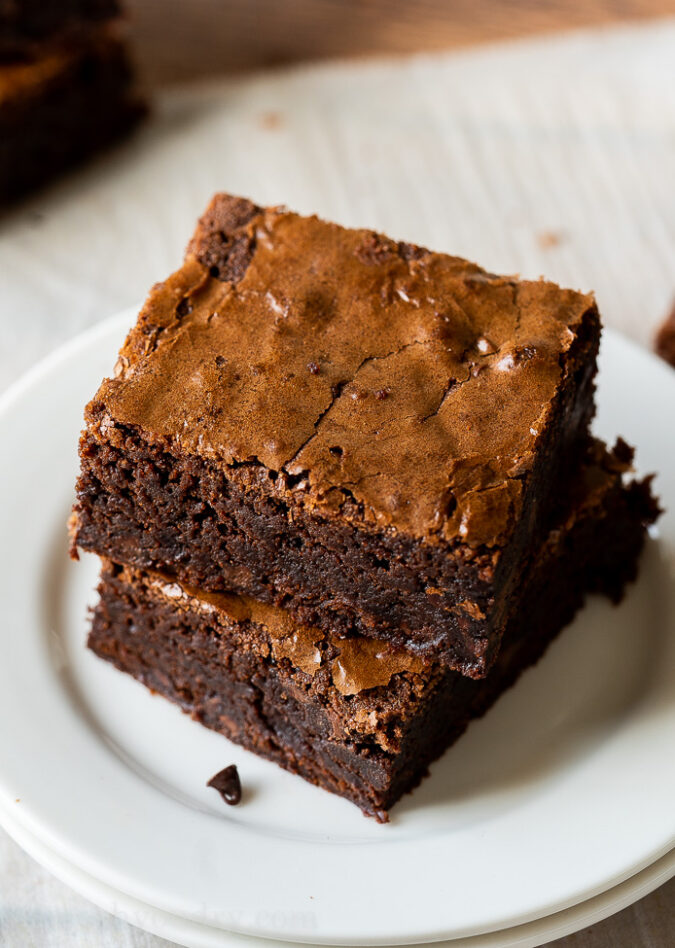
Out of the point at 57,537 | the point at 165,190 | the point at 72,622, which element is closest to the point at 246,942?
the point at 72,622

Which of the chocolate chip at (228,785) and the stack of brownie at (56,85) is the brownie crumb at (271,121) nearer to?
the stack of brownie at (56,85)

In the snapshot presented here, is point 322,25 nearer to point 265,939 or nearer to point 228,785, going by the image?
point 228,785

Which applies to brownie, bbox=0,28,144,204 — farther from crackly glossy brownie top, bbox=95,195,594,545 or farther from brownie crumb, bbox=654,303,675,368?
brownie crumb, bbox=654,303,675,368

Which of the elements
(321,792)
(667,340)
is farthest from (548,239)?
(321,792)

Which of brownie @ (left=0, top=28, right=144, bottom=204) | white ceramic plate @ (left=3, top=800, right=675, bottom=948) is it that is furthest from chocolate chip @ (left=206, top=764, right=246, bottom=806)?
brownie @ (left=0, top=28, right=144, bottom=204)

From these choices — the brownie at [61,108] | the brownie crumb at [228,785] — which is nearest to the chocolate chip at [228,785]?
the brownie crumb at [228,785]

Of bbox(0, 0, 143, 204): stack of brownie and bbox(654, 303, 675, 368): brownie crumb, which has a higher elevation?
bbox(0, 0, 143, 204): stack of brownie
